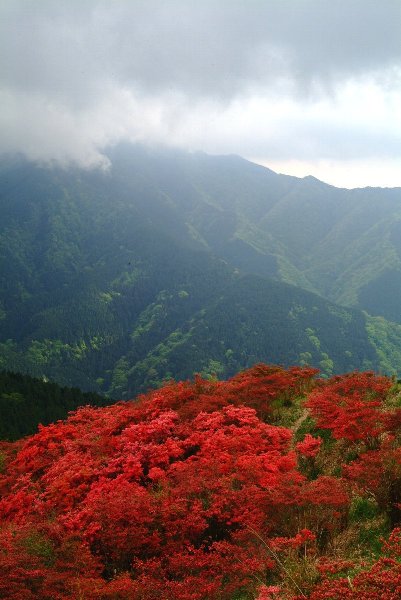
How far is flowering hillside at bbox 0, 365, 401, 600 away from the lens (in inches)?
331

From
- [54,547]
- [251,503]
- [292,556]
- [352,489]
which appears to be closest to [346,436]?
[352,489]

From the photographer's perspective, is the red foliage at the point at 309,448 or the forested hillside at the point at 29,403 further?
the forested hillside at the point at 29,403

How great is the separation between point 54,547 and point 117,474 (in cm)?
324

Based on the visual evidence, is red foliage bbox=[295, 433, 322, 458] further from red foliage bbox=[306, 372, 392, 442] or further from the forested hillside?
the forested hillside

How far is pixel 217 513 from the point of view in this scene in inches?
401

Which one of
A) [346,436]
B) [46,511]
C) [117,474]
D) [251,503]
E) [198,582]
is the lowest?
[46,511]

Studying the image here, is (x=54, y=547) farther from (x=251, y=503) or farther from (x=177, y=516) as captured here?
(x=251, y=503)

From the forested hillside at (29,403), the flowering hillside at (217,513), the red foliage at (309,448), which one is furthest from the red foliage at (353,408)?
the forested hillside at (29,403)

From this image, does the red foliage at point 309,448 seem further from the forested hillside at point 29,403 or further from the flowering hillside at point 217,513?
the forested hillside at point 29,403

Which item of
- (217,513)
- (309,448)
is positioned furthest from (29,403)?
(217,513)

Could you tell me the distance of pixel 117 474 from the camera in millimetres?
13555

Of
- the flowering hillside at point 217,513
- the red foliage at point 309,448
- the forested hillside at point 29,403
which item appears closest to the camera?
the flowering hillside at point 217,513

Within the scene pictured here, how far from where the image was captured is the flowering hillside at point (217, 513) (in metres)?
8.41

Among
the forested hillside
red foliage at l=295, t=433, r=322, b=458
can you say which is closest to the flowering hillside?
red foliage at l=295, t=433, r=322, b=458
